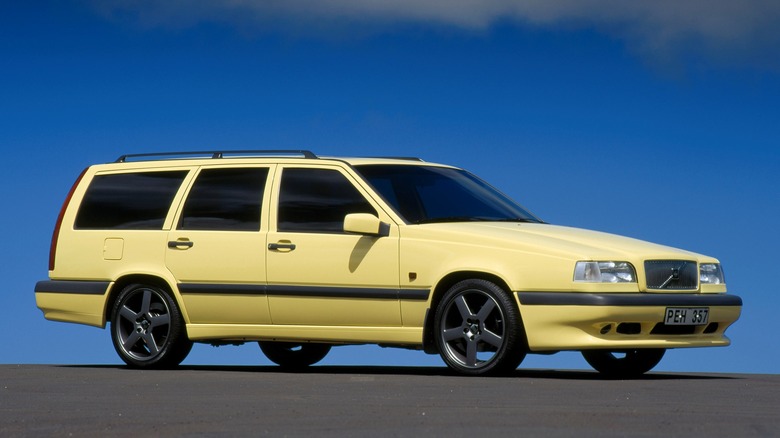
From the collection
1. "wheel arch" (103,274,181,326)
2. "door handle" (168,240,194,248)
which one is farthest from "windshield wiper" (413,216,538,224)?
"wheel arch" (103,274,181,326)

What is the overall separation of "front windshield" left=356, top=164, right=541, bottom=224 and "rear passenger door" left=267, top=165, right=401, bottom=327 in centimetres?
24

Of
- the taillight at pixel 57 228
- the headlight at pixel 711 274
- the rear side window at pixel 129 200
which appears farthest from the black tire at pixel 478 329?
the taillight at pixel 57 228

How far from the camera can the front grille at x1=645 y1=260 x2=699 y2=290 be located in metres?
11.2

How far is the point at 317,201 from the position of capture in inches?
483

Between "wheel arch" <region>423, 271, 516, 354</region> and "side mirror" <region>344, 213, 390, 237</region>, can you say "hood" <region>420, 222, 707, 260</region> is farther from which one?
"side mirror" <region>344, 213, 390, 237</region>

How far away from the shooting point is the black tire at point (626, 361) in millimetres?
12367

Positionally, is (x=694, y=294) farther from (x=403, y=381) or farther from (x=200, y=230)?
(x=200, y=230)

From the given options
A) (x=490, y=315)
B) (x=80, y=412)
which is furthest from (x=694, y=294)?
(x=80, y=412)

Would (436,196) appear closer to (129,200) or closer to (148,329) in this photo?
(148,329)

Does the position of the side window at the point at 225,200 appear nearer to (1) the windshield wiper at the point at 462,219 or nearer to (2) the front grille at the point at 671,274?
(1) the windshield wiper at the point at 462,219

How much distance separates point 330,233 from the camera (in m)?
12.0

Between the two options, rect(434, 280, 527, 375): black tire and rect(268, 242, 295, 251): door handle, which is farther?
rect(268, 242, 295, 251): door handle

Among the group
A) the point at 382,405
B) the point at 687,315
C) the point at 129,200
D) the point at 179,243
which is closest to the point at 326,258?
the point at 179,243

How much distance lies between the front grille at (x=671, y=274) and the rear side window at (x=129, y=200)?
4609 millimetres
